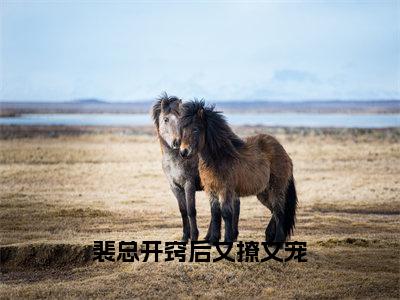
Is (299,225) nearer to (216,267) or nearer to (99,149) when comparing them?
(216,267)

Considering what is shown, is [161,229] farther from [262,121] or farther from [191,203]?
[262,121]

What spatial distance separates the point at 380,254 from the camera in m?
11.6

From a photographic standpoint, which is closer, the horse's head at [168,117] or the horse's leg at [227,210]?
the horse's leg at [227,210]

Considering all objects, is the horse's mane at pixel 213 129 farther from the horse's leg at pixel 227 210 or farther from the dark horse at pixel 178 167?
the horse's leg at pixel 227 210

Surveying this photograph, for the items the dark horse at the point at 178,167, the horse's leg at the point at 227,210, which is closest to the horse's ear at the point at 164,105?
the dark horse at the point at 178,167

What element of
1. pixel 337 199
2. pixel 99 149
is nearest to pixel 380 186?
pixel 337 199

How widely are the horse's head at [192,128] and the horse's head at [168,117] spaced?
63 centimetres

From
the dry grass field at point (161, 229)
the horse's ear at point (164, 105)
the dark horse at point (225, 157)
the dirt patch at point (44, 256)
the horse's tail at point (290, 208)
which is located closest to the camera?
the dry grass field at point (161, 229)

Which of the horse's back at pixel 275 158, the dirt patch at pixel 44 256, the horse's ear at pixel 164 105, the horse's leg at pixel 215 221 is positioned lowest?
the dirt patch at pixel 44 256

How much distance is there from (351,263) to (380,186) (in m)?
12.0

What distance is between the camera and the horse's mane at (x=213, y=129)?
1038 cm

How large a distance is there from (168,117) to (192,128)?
45.2 inches

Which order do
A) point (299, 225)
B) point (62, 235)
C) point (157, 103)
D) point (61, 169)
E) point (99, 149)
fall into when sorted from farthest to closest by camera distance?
point (99, 149), point (61, 169), point (299, 225), point (62, 235), point (157, 103)

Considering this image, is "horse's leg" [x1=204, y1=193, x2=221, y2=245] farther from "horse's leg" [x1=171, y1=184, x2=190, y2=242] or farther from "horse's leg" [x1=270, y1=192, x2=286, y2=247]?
"horse's leg" [x1=270, y1=192, x2=286, y2=247]
